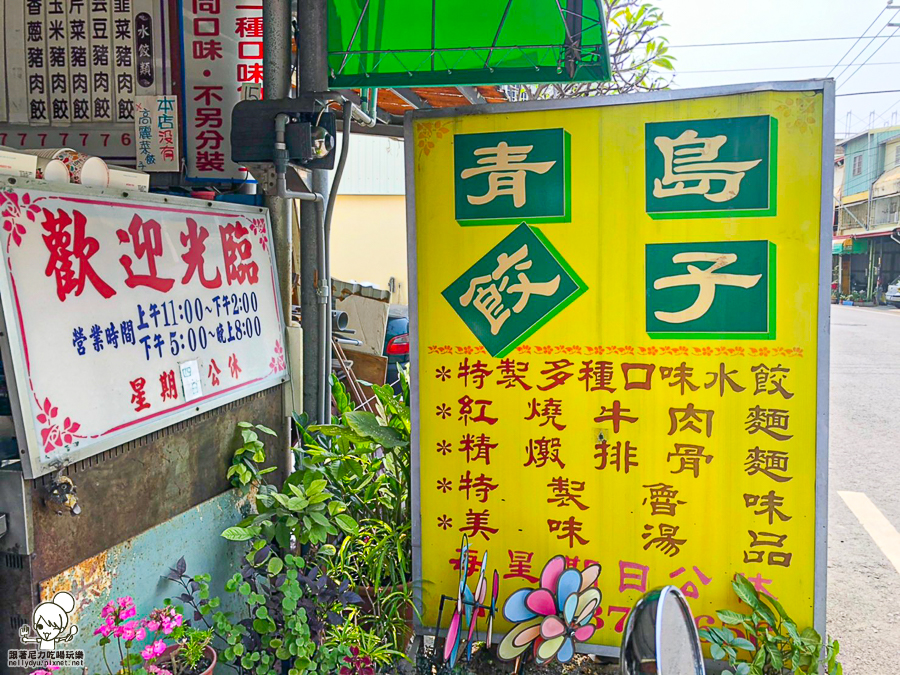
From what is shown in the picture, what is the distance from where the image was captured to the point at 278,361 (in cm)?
419

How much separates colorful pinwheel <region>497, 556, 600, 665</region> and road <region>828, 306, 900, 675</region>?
1.91 m

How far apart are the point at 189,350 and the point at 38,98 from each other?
2.36 metres

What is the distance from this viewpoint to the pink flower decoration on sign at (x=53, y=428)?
2.42 meters

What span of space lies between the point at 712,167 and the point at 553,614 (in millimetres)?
2219

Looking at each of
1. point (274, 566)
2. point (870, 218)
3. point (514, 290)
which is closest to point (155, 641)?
point (274, 566)

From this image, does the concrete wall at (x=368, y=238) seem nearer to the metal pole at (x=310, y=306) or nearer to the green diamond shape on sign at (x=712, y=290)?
the metal pole at (x=310, y=306)

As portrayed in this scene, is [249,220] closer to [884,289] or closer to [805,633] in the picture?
[805,633]

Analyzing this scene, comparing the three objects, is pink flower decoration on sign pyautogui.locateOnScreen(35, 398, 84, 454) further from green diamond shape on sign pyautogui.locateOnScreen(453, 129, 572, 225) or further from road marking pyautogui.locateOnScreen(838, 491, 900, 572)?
road marking pyautogui.locateOnScreen(838, 491, 900, 572)

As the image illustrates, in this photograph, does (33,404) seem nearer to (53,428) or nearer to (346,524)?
(53,428)

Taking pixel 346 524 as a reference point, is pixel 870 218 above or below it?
above

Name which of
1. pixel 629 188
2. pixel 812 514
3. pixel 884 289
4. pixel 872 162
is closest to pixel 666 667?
pixel 812 514

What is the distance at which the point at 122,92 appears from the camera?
4.41 meters

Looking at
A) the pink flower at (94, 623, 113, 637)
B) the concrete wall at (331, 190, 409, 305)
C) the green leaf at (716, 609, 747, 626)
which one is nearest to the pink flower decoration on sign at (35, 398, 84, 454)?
the pink flower at (94, 623, 113, 637)

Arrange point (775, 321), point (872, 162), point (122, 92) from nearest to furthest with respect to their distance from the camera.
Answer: point (775, 321), point (122, 92), point (872, 162)
